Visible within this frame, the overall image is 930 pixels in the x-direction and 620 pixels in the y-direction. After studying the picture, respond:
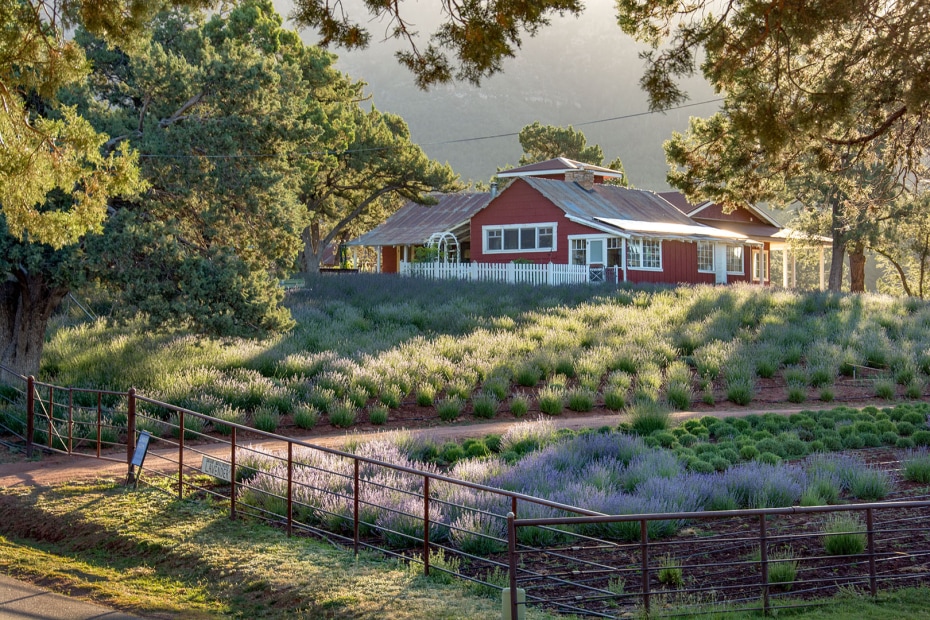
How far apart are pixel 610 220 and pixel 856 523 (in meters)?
33.0

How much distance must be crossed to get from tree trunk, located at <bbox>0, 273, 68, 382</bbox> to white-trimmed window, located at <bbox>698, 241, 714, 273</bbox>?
3330cm

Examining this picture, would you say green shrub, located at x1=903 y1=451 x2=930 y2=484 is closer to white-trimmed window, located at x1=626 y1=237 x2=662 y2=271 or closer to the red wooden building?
the red wooden building

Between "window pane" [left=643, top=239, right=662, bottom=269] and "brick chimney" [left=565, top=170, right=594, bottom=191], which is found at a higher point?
"brick chimney" [left=565, top=170, right=594, bottom=191]

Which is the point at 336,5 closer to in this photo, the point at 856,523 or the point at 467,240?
the point at 856,523

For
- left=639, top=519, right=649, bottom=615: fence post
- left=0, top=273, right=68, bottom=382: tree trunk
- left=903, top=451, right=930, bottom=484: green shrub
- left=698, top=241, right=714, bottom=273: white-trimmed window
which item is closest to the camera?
left=639, top=519, right=649, bottom=615: fence post

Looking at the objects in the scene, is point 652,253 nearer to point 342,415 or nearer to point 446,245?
point 446,245

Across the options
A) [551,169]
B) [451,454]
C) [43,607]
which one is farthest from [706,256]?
[43,607]

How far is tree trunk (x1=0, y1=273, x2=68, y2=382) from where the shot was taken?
1783 cm

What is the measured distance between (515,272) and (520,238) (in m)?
5.98

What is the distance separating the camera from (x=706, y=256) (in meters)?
45.9

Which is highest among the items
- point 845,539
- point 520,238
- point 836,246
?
point 520,238

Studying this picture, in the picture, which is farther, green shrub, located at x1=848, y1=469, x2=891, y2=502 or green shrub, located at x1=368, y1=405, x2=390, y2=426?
green shrub, located at x1=368, y1=405, x2=390, y2=426

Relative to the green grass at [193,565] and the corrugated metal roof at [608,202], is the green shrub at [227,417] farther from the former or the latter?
the corrugated metal roof at [608,202]

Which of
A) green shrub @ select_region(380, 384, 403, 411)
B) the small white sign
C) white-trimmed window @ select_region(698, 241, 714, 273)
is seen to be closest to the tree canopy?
the small white sign
